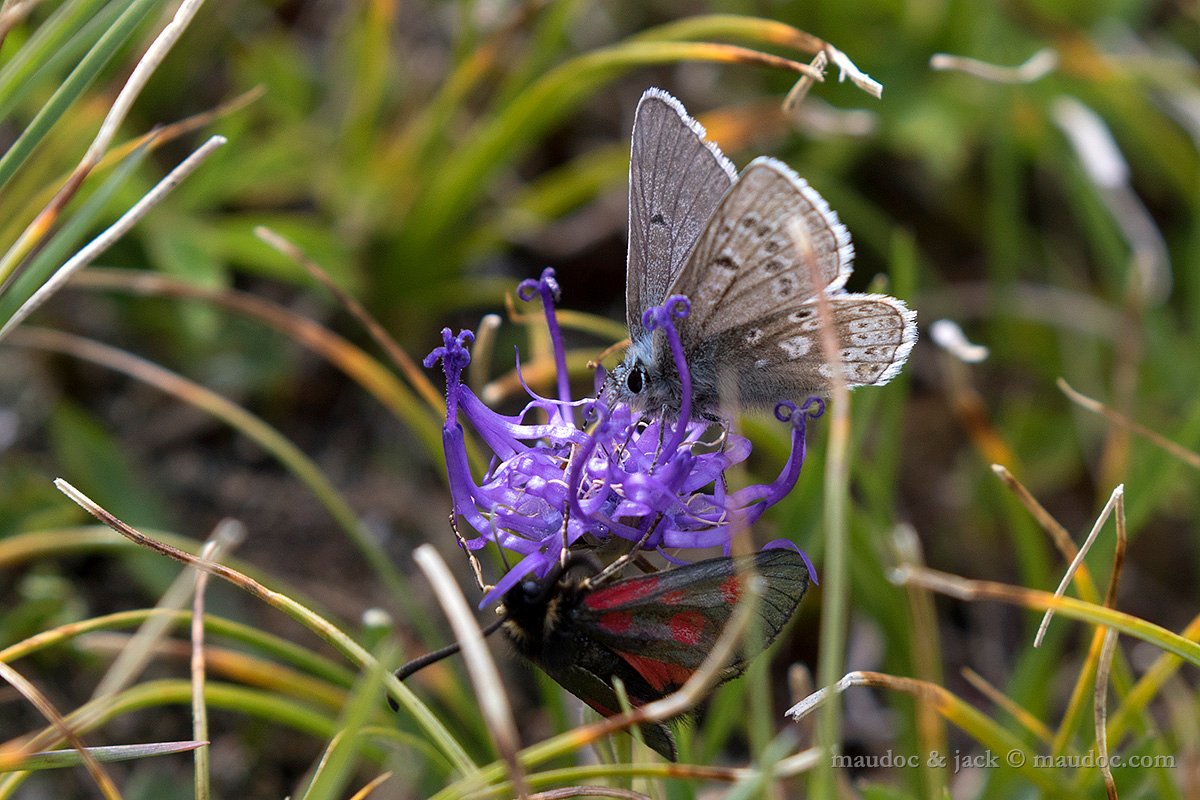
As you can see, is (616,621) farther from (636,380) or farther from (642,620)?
(636,380)

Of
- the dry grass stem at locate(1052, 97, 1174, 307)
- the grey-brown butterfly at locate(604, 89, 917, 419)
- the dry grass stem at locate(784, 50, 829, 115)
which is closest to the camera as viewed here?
the grey-brown butterfly at locate(604, 89, 917, 419)

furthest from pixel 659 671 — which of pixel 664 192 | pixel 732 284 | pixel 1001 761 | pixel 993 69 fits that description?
pixel 993 69

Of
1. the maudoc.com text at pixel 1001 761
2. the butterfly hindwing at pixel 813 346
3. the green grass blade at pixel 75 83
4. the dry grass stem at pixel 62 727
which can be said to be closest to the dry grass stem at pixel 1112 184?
the maudoc.com text at pixel 1001 761

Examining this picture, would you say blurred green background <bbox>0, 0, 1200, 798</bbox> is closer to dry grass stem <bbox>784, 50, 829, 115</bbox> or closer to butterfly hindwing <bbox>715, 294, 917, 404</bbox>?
Result: dry grass stem <bbox>784, 50, 829, 115</bbox>

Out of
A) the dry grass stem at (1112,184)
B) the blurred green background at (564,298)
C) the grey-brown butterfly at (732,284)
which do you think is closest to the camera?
the grey-brown butterfly at (732,284)

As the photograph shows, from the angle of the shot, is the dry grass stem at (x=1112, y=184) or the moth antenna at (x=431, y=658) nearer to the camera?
the moth antenna at (x=431, y=658)

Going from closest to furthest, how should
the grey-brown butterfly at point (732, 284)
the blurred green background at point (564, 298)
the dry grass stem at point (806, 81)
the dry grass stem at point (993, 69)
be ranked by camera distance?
the grey-brown butterfly at point (732, 284) → the dry grass stem at point (806, 81) → the dry grass stem at point (993, 69) → the blurred green background at point (564, 298)

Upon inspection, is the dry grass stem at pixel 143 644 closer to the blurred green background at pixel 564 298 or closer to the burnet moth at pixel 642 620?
the blurred green background at pixel 564 298

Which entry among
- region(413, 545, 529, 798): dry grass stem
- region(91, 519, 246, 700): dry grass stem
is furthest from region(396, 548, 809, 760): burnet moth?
region(91, 519, 246, 700): dry grass stem

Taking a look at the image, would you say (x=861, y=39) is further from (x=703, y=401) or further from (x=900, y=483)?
(x=703, y=401)
